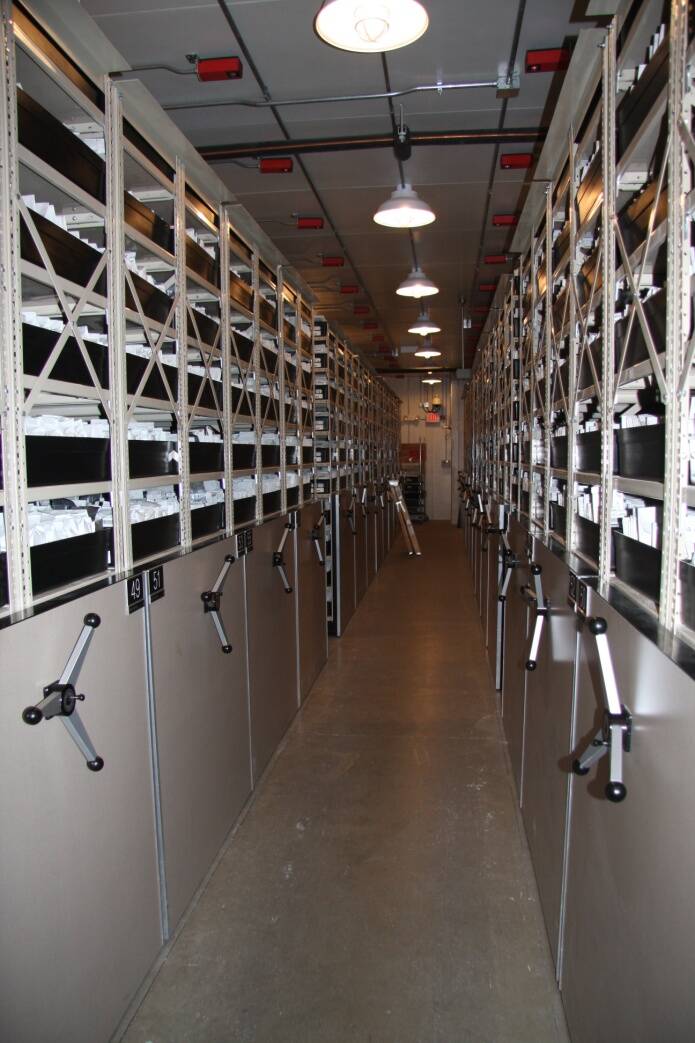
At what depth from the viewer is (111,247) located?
190 centimetres

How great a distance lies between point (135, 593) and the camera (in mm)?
1861

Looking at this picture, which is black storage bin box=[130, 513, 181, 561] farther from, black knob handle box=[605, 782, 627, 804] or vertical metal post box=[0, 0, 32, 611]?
black knob handle box=[605, 782, 627, 804]

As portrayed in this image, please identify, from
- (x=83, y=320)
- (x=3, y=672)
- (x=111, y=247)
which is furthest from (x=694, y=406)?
(x=83, y=320)

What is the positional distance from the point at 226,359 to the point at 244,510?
718 mm

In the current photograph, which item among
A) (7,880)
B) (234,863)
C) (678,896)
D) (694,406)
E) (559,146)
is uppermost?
(559,146)

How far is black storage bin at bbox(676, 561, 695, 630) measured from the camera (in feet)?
3.97

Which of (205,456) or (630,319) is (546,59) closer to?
(630,319)

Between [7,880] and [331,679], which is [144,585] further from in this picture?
[331,679]

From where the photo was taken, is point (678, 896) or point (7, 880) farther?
point (7, 880)

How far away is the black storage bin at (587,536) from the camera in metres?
1.99

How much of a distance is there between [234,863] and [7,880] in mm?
1336

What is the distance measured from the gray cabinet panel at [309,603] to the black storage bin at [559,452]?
1.68m

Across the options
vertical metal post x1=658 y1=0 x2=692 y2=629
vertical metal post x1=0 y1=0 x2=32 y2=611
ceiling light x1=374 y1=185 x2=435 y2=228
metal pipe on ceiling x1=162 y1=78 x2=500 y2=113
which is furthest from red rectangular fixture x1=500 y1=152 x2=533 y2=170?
vertical metal post x1=0 y1=0 x2=32 y2=611

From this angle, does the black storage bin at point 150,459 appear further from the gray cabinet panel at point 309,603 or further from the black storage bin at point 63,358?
the gray cabinet panel at point 309,603
